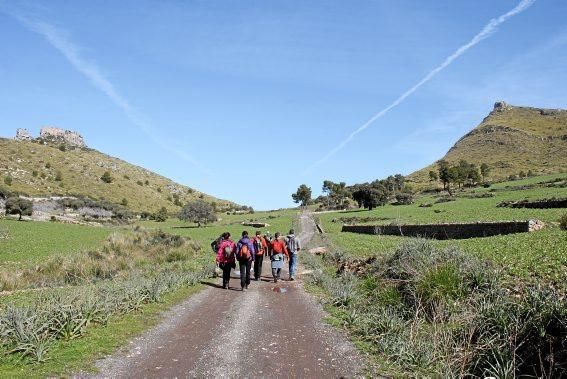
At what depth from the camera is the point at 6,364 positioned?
8.57 meters

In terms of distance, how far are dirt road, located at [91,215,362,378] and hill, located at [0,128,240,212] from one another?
281 ft

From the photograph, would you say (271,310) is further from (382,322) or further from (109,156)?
(109,156)

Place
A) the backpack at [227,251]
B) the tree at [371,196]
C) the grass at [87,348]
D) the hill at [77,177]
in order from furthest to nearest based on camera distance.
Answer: the tree at [371,196]
the hill at [77,177]
the backpack at [227,251]
the grass at [87,348]

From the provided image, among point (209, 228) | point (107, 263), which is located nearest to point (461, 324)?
point (107, 263)

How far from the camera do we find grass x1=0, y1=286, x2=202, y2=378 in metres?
8.28

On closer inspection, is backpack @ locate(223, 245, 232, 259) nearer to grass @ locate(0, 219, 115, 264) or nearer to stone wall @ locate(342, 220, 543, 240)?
stone wall @ locate(342, 220, 543, 240)

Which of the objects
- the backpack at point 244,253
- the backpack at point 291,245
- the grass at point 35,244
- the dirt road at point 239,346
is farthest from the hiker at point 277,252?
the grass at point 35,244

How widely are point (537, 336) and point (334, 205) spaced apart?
398 feet

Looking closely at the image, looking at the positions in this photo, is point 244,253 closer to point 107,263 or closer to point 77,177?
point 107,263

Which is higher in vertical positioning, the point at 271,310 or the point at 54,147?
the point at 54,147

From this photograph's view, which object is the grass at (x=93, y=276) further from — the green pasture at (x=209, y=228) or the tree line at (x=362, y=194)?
the tree line at (x=362, y=194)

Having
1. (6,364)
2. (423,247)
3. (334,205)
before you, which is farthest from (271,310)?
(334,205)

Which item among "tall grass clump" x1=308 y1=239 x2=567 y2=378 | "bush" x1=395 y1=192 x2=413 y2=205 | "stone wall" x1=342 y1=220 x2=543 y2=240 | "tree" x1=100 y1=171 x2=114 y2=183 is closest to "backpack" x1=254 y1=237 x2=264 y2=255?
"tall grass clump" x1=308 y1=239 x2=567 y2=378

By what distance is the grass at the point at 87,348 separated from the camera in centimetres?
828
